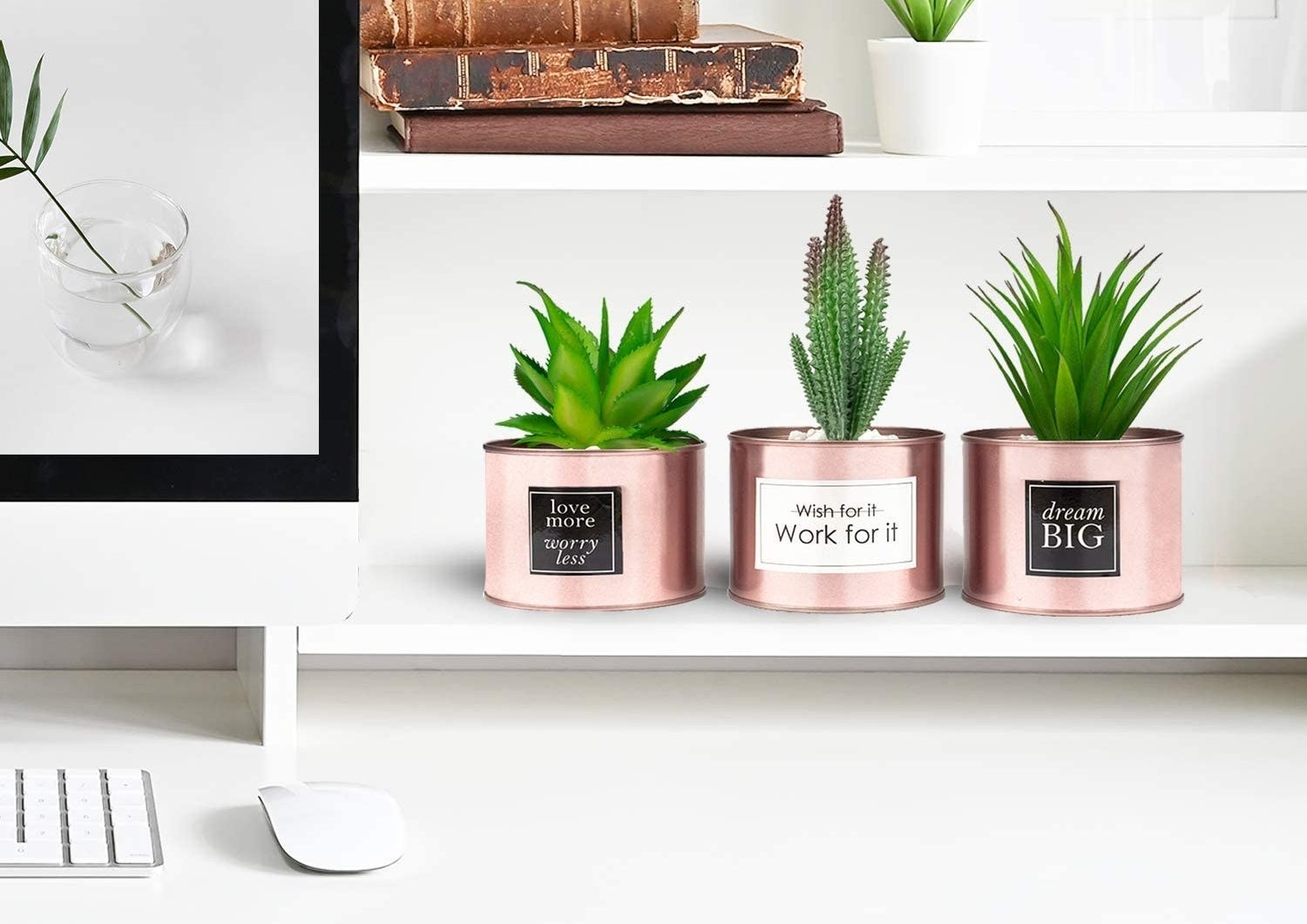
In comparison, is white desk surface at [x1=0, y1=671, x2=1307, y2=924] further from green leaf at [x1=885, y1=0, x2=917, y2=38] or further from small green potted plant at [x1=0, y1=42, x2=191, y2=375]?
green leaf at [x1=885, y1=0, x2=917, y2=38]

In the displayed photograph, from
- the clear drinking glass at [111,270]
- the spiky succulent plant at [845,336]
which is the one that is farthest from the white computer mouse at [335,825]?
the spiky succulent plant at [845,336]

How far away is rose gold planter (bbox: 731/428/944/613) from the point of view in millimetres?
791

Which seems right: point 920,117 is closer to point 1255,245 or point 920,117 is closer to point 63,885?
point 1255,245

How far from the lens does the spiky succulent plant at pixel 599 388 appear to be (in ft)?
2.66

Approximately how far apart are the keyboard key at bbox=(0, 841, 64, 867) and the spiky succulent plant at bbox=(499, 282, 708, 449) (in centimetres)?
34

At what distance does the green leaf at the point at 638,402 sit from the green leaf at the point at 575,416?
0.5 inches

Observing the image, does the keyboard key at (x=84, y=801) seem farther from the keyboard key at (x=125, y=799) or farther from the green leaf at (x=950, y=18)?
the green leaf at (x=950, y=18)

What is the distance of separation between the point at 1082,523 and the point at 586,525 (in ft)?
0.92

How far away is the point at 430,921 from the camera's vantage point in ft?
1.85

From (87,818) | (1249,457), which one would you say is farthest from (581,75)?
(1249,457)

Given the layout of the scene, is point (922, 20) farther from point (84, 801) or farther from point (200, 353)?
point (84, 801)

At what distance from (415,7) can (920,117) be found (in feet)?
1.00

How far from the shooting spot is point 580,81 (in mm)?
783

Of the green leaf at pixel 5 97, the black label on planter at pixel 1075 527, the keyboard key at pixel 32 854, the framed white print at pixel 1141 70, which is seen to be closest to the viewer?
the keyboard key at pixel 32 854
